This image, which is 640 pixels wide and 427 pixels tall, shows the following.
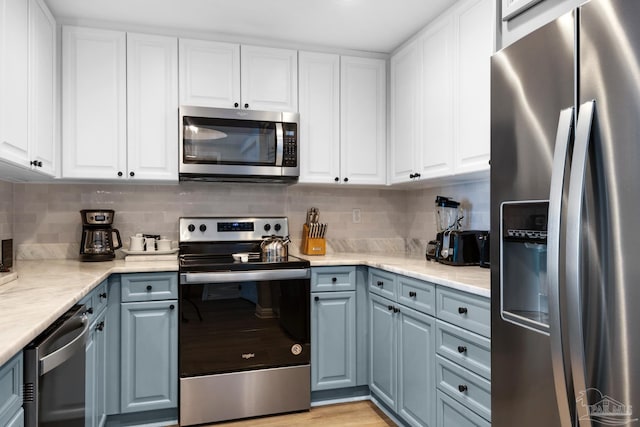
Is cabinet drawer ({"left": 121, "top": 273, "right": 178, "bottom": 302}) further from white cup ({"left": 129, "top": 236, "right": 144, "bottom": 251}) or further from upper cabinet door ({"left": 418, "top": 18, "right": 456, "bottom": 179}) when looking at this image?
upper cabinet door ({"left": 418, "top": 18, "right": 456, "bottom": 179})

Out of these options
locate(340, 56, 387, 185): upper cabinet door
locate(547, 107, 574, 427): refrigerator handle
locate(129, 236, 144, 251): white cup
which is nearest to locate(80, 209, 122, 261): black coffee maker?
locate(129, 236, 144, 251): white cup

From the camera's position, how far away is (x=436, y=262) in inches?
106

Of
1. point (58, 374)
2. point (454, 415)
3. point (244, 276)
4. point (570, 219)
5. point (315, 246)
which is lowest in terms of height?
point (454, 415)

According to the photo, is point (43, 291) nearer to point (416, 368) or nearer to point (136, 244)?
point (136, 244)

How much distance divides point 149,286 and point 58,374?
1.11 metres

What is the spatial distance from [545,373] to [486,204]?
5.14ft

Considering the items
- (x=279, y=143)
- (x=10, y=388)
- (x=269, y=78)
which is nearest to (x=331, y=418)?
(x=279, y=143)

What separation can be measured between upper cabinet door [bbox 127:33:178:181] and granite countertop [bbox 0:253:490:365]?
0.62 meters

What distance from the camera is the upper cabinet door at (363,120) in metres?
3.15

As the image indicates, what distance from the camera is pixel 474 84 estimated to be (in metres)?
2.25

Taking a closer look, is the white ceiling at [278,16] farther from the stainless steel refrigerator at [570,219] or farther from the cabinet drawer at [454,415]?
the cabinet drawer at [454,415]

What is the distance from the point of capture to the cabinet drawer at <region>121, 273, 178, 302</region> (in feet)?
7.97

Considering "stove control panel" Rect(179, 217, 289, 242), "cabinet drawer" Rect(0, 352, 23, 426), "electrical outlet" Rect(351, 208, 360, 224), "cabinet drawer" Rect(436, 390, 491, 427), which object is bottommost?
"cabinet drawer" Rect(436, 390, 491, 427)

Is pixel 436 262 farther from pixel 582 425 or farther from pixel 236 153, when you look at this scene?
pixel 582 425
